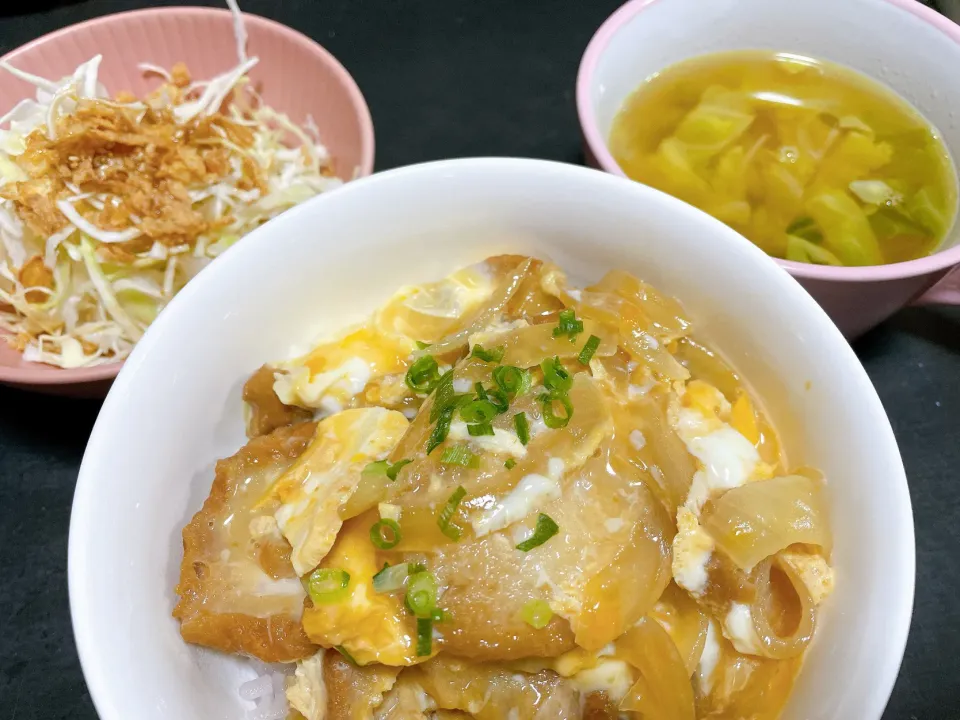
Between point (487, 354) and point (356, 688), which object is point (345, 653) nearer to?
point (356, 688)

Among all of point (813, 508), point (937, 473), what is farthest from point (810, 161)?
point (813, 508)

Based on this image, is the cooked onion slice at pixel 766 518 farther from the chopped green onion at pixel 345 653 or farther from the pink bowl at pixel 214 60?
the pink bowl at pixel 214 60

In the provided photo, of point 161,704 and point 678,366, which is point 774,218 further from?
point 161,704

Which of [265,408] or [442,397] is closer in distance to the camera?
[442,397]

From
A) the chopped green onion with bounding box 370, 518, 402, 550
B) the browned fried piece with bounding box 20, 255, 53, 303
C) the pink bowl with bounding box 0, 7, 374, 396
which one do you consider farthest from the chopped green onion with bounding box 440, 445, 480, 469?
the browned fried piece with bounding box 20, 255, 53, 303

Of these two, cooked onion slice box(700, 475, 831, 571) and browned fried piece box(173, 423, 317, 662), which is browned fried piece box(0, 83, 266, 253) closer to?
browned fried piece box(173, 423, 317, 662)

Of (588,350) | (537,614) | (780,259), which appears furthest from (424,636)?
(780,259)

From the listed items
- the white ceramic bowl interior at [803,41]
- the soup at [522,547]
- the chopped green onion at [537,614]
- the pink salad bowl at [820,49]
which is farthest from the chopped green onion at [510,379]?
the white ceramic bowl interior at [803,41]

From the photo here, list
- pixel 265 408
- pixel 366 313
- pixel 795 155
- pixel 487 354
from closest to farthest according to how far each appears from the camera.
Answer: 1. pixel 487 354
2. pixel 265 408
3. pixel 366 313
4. pixel 795 155
